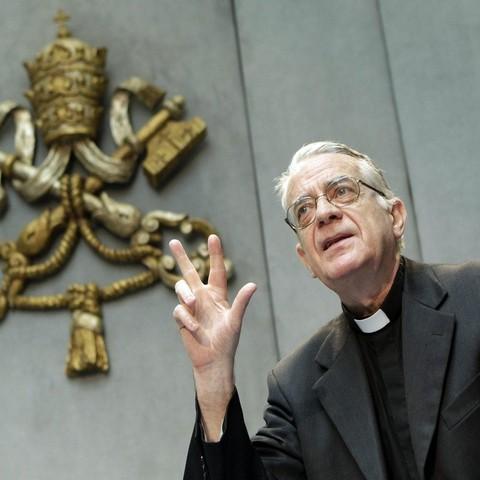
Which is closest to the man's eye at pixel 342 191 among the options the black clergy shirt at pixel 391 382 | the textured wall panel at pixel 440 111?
the black clergy shirt at pixel 391 382

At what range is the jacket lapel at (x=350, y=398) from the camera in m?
2.14

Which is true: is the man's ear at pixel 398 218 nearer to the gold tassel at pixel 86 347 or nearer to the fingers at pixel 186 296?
the fingers at pixel 186 296

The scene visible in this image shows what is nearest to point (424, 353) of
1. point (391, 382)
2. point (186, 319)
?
point (391, 382)

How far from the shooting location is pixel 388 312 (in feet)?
7.75

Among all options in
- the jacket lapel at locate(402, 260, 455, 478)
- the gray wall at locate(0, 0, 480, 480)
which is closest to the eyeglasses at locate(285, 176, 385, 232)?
the jacket lapel at locate(402, 260, 455, 478)

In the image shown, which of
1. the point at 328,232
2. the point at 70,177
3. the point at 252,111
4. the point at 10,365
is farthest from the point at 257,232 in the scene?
the point at 328,232

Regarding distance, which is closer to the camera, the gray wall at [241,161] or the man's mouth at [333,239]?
the man's mouth at [333,239]

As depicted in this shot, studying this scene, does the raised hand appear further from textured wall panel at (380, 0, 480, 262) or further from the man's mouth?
textured wall panel at (380, 0, 480, 262)

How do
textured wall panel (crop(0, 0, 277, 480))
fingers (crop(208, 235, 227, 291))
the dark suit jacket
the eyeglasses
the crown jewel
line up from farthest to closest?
1. the crown jewel
2. textured wall panel (crop(0, 0, 277, 480))
3. the eyeglasses
4. fingers (crop(208, 235, 227, 291))
5. the dark suit jacket

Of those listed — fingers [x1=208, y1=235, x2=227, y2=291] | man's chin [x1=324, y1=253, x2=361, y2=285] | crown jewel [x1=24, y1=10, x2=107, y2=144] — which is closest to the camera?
fingers [x1=208, y1=235, x2=227, y2=291]

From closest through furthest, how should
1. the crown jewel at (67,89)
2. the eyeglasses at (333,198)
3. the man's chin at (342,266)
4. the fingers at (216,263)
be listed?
1. the fingers at (216,263)
2. the man's chin at (342,266)
3. the eyeglasses at (333,198)
4. the crown jewel at (67,89)

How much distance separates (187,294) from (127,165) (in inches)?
57.8

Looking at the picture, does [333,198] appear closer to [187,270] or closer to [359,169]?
[359,169]

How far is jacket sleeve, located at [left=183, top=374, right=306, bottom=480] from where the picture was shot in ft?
6.77
